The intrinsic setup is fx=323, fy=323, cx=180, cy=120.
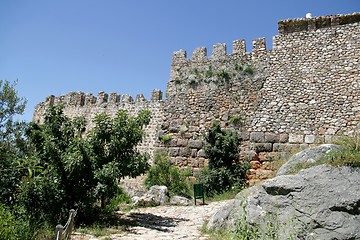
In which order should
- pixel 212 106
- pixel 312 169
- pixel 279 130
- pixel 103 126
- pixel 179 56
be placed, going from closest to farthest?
pixel 312 169, pixel 103 126, pixel 279 130, pixel 212 106, pixel 179 56

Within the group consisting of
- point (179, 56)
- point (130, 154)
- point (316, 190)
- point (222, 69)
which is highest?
point (179, 56)

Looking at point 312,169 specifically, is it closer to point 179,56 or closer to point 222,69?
point 222,69

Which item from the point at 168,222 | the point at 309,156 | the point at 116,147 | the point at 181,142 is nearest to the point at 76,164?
the point at 116,147

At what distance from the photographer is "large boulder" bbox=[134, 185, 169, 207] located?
1101 centimetres

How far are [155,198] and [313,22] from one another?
31.2 feet

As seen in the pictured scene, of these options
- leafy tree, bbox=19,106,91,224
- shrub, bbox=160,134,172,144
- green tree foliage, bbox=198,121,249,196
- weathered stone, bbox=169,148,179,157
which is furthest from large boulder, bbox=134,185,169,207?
leafy tree, bbox=19,106,91,224

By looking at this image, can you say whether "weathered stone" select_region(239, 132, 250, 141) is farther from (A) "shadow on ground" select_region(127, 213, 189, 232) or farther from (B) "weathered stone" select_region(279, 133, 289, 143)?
(A) "shadow on ground" select_region(127, 213, 189, 232)

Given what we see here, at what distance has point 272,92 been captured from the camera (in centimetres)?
1322

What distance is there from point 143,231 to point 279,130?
7456 millimetres

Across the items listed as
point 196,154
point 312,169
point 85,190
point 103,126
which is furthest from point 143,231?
point 196,154

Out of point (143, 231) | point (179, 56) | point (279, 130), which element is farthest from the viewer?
point (179, 56)

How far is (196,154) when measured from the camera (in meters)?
13.5

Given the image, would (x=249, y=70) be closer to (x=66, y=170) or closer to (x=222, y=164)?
(x=222, y=164)

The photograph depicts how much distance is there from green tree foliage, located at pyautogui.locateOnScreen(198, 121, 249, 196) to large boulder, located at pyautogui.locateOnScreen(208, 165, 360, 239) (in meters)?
5.96
